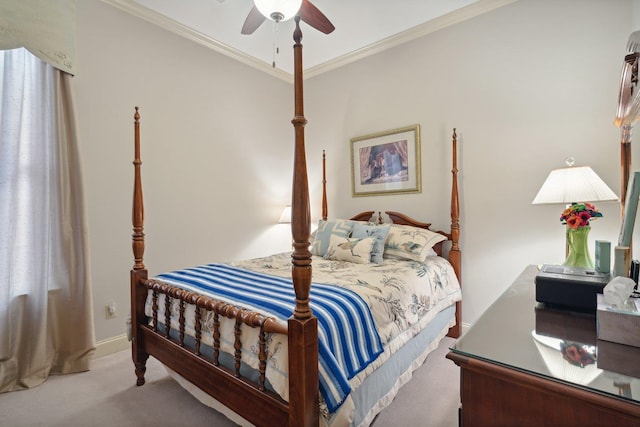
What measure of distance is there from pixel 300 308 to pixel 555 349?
2.59ft

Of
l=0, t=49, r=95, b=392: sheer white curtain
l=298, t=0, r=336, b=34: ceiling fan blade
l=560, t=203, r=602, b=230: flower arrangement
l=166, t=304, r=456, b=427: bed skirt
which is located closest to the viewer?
l=166, t=304, r=456, b=427: bed skirt

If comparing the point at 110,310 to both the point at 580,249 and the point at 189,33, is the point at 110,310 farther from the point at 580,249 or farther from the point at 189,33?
the point at 580,249

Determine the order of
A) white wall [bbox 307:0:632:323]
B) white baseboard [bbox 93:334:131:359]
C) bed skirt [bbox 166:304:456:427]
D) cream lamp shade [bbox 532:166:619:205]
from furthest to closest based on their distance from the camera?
white baseboard [bbox 93:334:131:359]
white wall [bbox 307:0:632:323]
cream lamp shade [bbox 532:166:619:205]
bed skirt [bbox 166:304:456:427]

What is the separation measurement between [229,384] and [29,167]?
2.11 meters

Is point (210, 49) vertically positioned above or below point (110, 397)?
above

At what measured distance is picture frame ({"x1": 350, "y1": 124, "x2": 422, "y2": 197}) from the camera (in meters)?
3.16

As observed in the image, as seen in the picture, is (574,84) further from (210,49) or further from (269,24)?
(210,49)

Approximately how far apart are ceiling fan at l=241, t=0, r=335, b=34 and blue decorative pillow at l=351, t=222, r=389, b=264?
166 cm

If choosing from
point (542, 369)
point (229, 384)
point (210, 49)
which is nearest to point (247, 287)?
point (229, 384)

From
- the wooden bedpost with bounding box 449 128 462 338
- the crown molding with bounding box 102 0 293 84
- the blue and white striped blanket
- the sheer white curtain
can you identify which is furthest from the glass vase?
the crown molding with bounding box 102 0 293 84

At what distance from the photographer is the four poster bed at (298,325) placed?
1136 millimetres

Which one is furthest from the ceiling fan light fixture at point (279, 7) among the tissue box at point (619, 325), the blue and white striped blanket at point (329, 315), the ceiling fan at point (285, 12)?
the tissue box at point (619, 325)

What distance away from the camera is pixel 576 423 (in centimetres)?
68

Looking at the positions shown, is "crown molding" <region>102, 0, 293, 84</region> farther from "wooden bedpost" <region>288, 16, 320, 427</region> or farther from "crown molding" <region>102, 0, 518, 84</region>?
"wooden bedpost" <region>288, 16, 320, 427</region>
